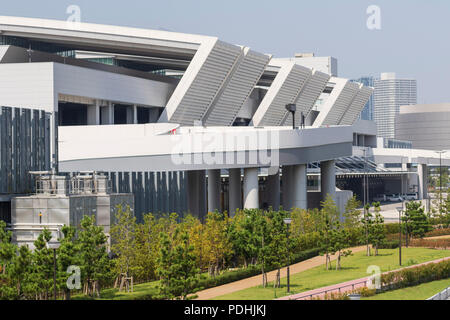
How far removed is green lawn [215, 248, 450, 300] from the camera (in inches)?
1423

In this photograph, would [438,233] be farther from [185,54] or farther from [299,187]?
[185,54]

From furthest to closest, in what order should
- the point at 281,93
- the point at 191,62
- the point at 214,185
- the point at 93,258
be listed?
the point at 281,93, the point at 191,62, the point at 214,185, the point at 93,258

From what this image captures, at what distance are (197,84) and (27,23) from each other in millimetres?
16652

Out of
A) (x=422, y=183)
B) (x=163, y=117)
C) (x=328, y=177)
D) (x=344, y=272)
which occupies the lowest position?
(x=344, y=272)

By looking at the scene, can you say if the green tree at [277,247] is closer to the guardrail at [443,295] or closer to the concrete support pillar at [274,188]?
the guardrail at [443,295]

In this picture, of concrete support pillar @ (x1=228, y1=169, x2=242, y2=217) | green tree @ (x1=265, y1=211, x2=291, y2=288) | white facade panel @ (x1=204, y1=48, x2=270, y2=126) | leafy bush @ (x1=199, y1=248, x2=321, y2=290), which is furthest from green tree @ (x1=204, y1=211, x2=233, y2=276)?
white facade panel @ (x1=204, y1=48, x2=270, y2=126)

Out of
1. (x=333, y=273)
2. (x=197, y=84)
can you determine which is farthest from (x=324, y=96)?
(x=333, y=273)

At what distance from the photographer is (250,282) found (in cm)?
4119

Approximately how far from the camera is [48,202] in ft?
127

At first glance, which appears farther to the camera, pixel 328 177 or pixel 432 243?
pixel 328 177

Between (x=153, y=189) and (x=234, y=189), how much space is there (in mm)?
12895

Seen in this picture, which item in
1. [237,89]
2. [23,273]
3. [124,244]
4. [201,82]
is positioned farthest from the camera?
[237,89]

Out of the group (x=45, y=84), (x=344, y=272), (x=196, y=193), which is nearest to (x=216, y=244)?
(x=344, y=272)

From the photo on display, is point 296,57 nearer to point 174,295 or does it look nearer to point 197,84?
point 197,84
